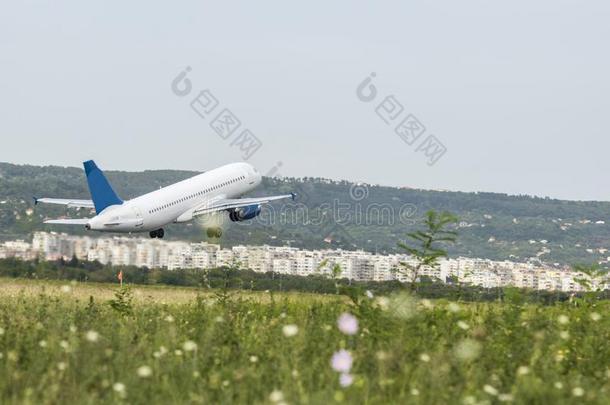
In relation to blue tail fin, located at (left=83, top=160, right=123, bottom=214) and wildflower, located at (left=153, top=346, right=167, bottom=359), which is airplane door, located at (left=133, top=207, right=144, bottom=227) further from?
wildflower, located at (left=153, top=346, right=167, bottom=359)

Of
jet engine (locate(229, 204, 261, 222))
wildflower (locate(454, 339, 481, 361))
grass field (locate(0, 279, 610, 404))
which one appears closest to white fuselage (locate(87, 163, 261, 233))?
jet engine (locate(229, 204, 261, 222))

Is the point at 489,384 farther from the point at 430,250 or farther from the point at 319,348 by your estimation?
the point at 430,250

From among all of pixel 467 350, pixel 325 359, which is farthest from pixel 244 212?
pixel 325 359

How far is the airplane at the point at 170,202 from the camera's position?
8019 centimetres

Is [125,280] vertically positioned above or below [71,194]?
below

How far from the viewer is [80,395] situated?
40.3ft

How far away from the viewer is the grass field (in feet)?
40.3

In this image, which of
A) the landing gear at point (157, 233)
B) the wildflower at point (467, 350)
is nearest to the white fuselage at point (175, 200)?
the landing gear at point (157, 233)

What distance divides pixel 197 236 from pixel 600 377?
190 ft

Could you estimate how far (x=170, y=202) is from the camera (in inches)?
3361

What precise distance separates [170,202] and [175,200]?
622 mm

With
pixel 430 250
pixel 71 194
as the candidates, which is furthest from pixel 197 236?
pixel 71 194

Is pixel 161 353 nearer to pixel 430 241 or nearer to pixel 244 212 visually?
pixel 430 241

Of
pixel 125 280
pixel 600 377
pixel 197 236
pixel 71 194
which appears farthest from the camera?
pixel 71 194
